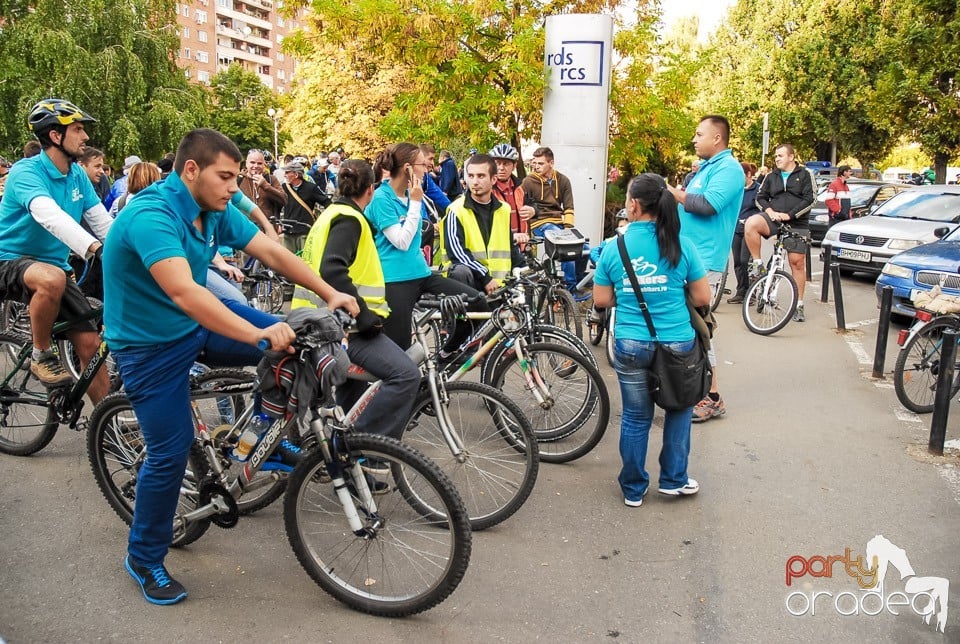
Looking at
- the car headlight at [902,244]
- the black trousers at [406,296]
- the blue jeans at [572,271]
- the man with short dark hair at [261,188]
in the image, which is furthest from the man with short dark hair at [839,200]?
the black trousers at [406,296]

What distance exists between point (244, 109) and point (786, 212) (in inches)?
2521

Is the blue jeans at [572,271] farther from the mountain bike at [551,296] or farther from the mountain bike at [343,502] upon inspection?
the mountain bike at [343,502]

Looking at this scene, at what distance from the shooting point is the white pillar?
35.1ft

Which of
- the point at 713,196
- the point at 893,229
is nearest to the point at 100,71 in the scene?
the point at 893,229

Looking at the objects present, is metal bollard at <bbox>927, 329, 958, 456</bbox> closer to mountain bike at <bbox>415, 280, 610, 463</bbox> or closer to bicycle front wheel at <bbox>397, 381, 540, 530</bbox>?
mountain bike at <bbox>415, 280, 610, 463</bbox>

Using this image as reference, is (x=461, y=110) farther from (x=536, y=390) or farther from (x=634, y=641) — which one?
(x=634, y=641)

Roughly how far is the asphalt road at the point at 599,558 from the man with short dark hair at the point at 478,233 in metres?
1.54

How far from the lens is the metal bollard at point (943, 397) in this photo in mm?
5762

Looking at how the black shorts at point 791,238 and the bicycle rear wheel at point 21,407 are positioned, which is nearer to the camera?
the bicycle rear wheel at point 21,407

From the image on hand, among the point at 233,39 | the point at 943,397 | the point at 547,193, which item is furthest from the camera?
the point at 233,39

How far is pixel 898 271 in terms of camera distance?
32.7 ft

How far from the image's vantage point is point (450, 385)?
4.54 metres

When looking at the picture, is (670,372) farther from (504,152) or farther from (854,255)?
(854,255)

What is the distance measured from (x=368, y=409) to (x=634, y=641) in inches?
68.2
